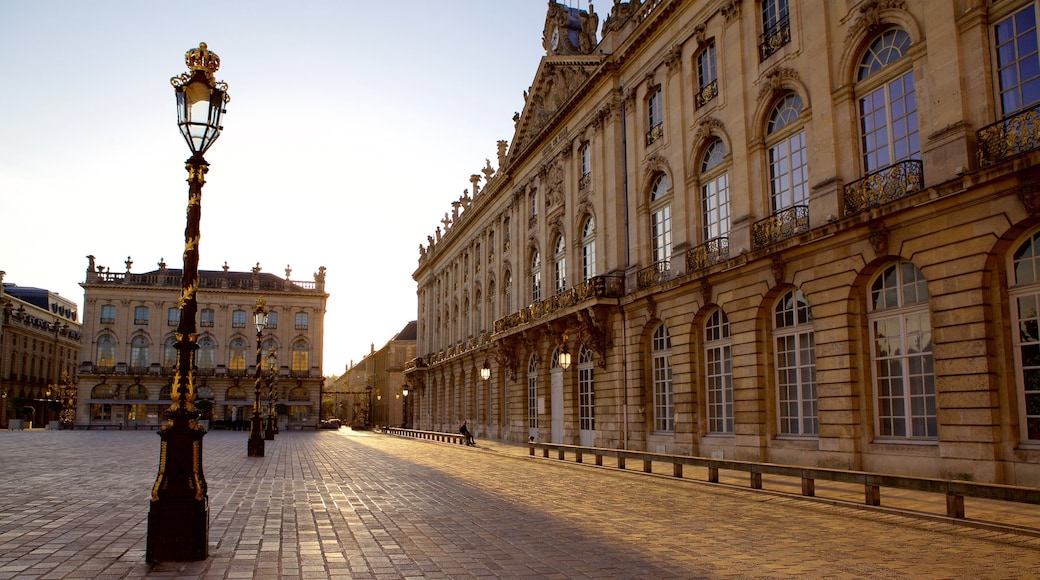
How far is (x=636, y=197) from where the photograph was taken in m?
27.5

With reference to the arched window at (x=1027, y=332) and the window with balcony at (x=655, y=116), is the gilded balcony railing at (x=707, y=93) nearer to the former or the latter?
the window with balcony at (x=655, y=116)

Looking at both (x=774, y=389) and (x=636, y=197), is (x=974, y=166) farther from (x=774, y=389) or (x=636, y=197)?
(x=636, y=197)

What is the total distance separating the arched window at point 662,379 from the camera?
25.0m

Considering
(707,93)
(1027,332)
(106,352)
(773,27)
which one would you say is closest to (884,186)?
(1027,332)

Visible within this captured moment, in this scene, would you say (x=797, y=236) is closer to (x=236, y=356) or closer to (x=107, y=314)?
(x=236, y=356)

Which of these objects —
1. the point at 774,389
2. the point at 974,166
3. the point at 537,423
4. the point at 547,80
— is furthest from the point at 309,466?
the point at 547,80

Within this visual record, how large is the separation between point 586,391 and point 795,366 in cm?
1279

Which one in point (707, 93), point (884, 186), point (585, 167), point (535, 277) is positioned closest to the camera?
point (884, 186)

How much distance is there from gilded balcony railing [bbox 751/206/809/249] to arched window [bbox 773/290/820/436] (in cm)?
143

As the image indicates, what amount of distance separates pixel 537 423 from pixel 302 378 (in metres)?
53.6

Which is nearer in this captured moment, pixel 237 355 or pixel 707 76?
pixel 707 76

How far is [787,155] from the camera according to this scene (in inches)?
794

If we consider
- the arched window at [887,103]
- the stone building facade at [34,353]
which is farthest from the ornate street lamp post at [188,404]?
the stone building facade at [34,353]

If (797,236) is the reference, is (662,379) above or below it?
below
